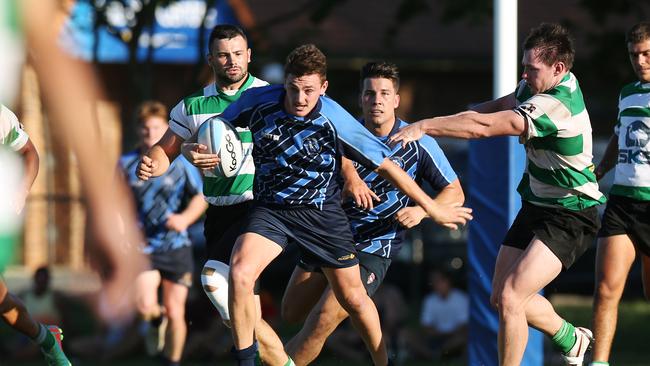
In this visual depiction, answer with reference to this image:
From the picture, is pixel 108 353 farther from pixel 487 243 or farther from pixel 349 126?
pixel 349 126

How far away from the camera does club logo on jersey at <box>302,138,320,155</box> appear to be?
5.64 meters

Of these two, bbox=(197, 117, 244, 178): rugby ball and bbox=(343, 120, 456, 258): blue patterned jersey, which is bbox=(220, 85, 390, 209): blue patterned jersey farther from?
bbox=(343, 120, 456, 258): blue patterned jersey

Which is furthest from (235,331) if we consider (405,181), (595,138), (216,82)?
(595,138)

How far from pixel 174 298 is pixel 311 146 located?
324 cm

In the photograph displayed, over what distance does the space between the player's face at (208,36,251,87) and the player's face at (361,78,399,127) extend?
0.75 metres

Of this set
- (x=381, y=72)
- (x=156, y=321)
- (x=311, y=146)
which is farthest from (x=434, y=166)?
(x=156, y=321)

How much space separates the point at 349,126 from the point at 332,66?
1225 centimetres

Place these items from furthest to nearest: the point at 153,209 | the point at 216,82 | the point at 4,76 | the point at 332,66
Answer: the point at 332,66, the point at 153,209, the point at 216,82, the point at 4,76

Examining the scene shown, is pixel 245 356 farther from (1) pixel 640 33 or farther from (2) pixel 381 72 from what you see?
(1) pixel 640 33

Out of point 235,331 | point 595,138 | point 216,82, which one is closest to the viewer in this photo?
point 235,331

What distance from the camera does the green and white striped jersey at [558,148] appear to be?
17.6ft

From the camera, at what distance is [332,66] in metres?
17.8

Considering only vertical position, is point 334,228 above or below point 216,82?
below

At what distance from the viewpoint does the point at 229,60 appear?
6168 millimetres
